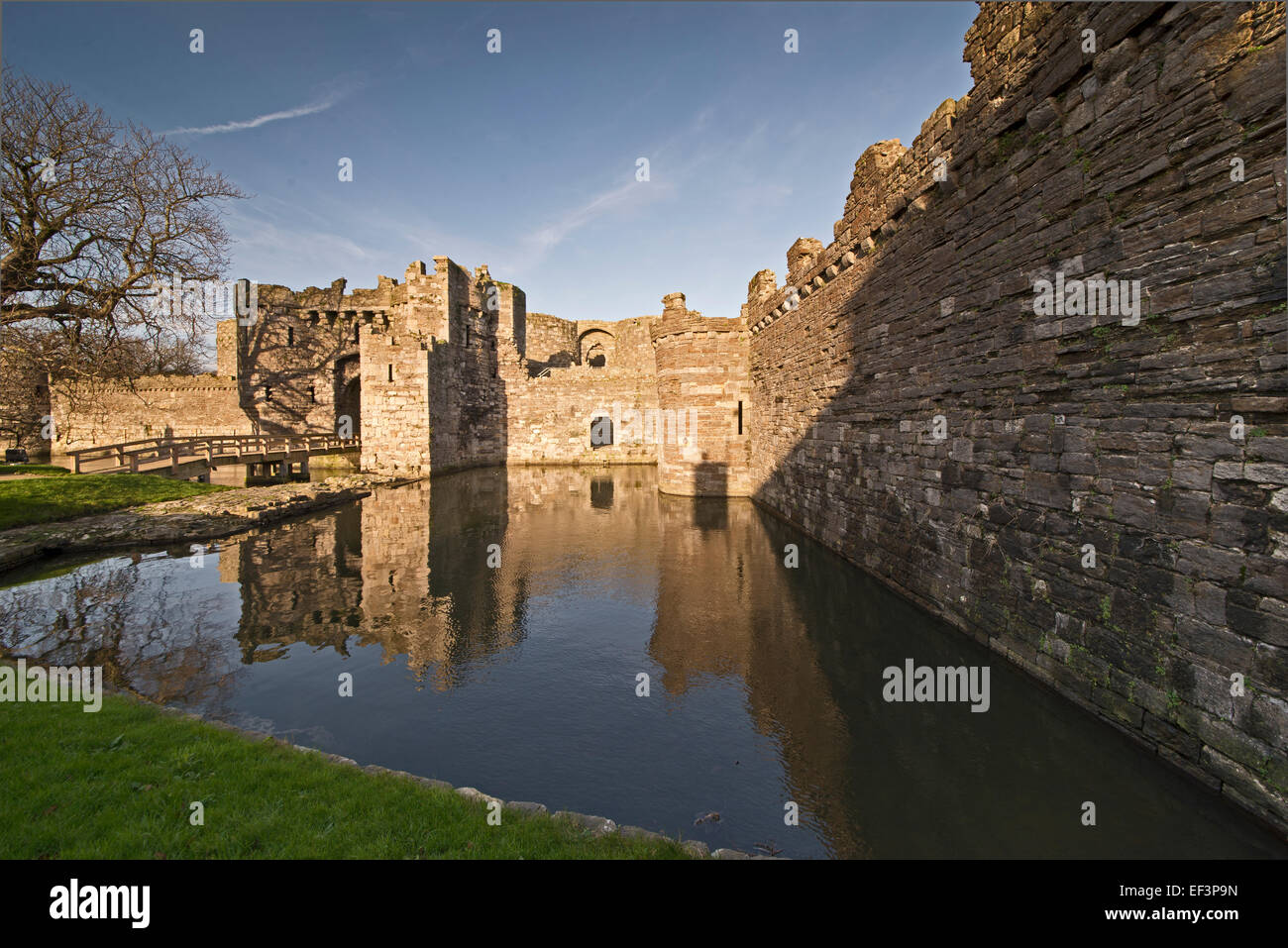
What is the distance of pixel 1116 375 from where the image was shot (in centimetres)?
472

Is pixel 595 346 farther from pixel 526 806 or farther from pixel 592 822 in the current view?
pixel 592 822

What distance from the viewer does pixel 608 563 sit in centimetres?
1116

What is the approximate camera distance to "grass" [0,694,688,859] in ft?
10.6

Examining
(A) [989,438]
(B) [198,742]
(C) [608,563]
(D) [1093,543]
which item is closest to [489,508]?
(C) [608,563]

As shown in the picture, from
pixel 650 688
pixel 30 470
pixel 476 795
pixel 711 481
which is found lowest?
pixel 650 688

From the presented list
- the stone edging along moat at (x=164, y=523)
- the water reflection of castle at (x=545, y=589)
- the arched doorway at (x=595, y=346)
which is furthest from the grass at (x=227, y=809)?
the arched doorway at (x=595, y=346)

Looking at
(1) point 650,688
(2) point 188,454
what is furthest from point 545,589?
(2) point 188,454

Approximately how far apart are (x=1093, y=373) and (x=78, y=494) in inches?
820

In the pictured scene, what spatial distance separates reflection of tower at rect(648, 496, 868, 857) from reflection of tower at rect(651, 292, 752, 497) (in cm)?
630

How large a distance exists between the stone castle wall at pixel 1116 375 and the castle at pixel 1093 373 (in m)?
0.02

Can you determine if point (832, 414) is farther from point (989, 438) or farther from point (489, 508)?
point (489, 508)

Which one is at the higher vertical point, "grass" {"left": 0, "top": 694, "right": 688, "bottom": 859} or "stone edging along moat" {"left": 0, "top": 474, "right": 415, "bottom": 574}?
"stone edging along moat" {"left": 0, "top": 474, "right": 415, "bottom": 574}

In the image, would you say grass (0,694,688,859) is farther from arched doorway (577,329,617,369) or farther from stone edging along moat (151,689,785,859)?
arched doorway (577,329,617,369)

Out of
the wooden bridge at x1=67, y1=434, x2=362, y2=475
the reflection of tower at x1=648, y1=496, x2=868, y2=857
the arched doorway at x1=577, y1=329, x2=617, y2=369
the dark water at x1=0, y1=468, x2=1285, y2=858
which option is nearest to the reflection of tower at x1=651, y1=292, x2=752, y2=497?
the reflection of tower at x1=648, y1=496, x2=868, y2=857
